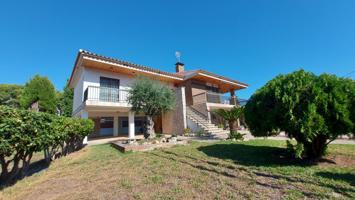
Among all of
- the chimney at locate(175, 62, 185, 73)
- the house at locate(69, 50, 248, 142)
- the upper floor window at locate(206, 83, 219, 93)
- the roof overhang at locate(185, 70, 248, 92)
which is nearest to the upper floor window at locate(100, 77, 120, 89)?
the house at locate(69, 50, 248, 142)

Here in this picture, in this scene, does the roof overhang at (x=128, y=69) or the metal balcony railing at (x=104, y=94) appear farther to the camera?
the roof overhang at (x=128, y=69)

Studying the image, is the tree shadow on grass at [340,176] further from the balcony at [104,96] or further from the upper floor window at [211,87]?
the upper floor window at [211,87]

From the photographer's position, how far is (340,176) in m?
3.67

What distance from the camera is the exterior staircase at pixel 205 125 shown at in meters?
12.2

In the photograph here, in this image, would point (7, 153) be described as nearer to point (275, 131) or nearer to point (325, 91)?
point (275, 131)

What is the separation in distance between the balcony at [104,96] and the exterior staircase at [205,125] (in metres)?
6.00

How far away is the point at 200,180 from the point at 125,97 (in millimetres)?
10886

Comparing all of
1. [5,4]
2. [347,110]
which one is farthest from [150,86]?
[5,4]

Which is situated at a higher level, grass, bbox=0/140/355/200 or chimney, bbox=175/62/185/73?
chimney, bbox=175/62/185/73

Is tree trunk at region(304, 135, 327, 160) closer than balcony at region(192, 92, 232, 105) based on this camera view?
Yes

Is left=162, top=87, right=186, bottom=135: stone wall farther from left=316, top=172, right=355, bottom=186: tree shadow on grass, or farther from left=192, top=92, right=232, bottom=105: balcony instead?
left=316, top=172, right=355, bottom=186: tree shadow on grass

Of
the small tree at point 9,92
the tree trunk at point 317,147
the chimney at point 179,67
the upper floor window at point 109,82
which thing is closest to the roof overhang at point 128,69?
the upper floor window at point 109,82

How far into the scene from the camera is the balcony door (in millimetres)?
12320

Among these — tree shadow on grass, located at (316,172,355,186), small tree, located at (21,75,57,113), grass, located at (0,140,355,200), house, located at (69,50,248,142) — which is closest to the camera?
grass, located at (0,140,355,200)
